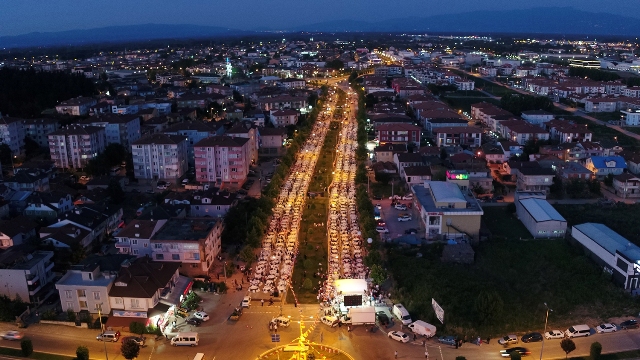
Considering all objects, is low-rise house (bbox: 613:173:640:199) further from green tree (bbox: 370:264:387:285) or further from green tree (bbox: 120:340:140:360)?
green tree (bbox: 120:340:140:360)

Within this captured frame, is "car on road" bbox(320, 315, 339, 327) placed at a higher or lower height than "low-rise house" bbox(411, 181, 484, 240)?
lower

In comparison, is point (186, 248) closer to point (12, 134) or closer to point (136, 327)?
→ point (136, 327)

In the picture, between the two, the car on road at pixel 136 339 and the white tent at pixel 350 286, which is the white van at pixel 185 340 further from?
the white tent at pixel 350 286

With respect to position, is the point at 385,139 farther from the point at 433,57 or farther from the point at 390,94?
the point at 433,57

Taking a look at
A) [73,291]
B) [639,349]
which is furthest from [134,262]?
[639,349]

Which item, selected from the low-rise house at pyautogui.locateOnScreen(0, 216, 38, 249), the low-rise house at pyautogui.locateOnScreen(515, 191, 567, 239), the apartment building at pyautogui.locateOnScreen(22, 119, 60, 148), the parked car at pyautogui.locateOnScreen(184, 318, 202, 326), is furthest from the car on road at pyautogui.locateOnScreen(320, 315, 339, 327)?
the apartment building at pyautogui.locateOnScreen(22, 119, 60, 148)

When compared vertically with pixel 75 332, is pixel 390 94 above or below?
above

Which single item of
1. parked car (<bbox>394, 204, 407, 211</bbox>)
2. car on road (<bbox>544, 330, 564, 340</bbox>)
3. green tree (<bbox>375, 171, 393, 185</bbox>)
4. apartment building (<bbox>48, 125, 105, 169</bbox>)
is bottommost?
car on road (<bbox>544, 330, 564, 340</bbox>)
